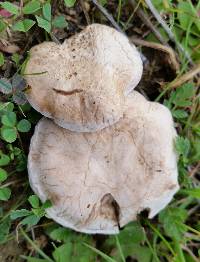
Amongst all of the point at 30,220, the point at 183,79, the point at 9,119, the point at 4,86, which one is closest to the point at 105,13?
the point at 183,79

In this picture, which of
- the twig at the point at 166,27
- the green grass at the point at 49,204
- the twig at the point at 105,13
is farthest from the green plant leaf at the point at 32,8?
the twig at the point at 166,27

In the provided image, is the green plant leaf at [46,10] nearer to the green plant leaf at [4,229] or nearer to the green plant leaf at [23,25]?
the green plant leaf at [23,25]

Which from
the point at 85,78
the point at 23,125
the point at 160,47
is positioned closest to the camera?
the point at 85,78

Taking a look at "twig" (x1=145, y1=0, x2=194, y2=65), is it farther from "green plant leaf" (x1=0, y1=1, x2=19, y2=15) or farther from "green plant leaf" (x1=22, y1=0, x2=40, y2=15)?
"green plant leaf" (x1=0, y1=1, x2=19, y2=15)

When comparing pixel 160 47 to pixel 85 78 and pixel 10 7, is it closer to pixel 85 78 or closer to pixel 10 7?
pixel 85 78

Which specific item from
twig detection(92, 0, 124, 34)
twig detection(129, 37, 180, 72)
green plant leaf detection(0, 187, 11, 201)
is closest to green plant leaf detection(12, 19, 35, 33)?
twig detection(92, 0, 124, 34)

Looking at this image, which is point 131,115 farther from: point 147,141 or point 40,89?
point 40,89
